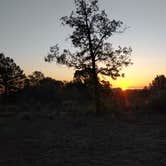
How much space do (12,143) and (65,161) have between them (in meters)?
5.05

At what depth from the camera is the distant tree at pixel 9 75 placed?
217 feet

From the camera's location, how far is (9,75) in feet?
221

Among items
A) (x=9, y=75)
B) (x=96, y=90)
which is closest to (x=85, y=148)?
(x=96, y=90)

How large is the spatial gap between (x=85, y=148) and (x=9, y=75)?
178ft

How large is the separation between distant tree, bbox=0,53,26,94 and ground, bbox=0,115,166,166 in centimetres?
4654

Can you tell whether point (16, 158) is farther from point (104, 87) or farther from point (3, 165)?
point (104, 87)

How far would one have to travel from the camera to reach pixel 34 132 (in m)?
20.8

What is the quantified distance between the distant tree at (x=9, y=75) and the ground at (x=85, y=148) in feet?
153

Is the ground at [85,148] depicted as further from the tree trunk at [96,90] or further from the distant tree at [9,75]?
the distant tree at [9,75]

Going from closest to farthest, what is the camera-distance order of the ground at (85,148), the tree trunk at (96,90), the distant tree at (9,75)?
the ground at (85,148) < the tree trunk at (96,90) < the distant tree at (9,75)

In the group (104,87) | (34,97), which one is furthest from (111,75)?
(34,97)

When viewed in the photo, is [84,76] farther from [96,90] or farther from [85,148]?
[85,148]

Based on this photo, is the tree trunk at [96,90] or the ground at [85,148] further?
the tree trunk at [96,90]

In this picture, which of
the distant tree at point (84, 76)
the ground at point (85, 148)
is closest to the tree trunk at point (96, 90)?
the distant tree at point (84, 76)
